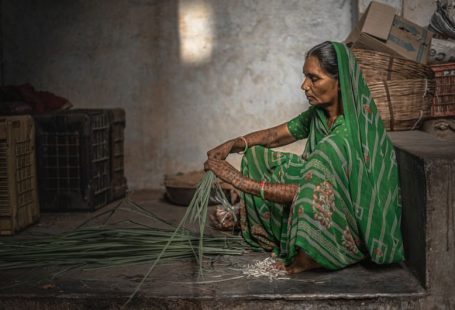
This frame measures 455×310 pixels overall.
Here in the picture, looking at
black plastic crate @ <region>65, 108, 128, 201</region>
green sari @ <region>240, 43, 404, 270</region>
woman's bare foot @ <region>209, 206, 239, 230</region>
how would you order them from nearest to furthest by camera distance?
1. green sari @ <region>240, 43, 404, 270</region>
2. woman's bare foot @ <region>209, 206, 239, 230</region>
3. black plastic crate @ <region>65, 108, 128, 201</region>

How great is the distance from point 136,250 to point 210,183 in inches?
23.1

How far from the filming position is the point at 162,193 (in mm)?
5430

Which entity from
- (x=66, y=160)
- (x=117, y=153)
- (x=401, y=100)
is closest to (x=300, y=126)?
(x=401, y=100)

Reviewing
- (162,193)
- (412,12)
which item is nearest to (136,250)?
(162,193)

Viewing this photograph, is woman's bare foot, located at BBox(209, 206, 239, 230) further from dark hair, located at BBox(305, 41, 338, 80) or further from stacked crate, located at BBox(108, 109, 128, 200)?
stacked crate, located at BBox(108, 109, 128, 200)

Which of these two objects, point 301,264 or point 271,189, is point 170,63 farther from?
point 301,264

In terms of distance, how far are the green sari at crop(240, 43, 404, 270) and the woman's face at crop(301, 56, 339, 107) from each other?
10 centimetres

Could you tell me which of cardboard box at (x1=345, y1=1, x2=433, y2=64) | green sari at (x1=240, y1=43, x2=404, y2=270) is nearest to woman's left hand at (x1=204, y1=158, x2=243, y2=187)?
green sari at (x1=240, y1=43, x2=404, y2=270)

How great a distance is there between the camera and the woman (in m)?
2.93

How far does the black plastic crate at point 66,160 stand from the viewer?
472 centimetres

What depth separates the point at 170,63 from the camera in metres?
5.41

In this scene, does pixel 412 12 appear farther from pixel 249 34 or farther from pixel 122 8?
pixel 122 8

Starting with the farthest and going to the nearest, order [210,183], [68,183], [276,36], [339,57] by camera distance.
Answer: [276,36]
[68,183]
[210,183]
[339,57]

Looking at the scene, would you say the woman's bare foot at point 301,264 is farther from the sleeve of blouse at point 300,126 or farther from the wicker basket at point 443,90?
the wicker basket at point 443,90
